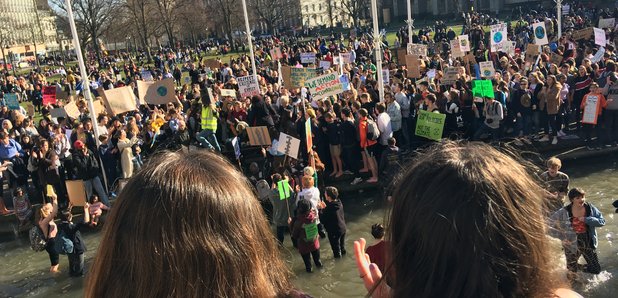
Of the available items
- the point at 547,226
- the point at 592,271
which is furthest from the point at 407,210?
the point at 592,271

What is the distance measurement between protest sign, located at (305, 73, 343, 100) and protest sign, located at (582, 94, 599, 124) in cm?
563

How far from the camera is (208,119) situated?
507 inches

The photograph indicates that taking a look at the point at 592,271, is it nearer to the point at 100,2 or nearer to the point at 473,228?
the point at 473,228

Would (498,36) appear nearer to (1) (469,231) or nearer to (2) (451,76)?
(2) (451,76)

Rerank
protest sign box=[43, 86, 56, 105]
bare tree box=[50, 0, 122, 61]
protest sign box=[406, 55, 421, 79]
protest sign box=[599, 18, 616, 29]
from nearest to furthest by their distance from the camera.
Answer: protest sign box=[43, 86, 56, 105], protest sign box=[406, 55, 421, 79], protest sign box=[599, 18, 616, 29], bare tree box=[50, 0, 122, 61]

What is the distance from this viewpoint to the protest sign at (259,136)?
12.4m

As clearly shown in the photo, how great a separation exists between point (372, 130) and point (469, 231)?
9829 millimetres

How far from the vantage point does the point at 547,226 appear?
1860mm

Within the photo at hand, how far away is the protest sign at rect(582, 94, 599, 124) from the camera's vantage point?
11.9 metres

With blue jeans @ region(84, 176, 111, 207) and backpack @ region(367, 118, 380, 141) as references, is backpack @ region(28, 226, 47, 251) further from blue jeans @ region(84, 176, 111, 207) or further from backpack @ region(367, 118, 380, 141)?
backpack @ region(367, 118, 380, 141)

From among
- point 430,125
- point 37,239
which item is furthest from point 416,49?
point 37,239

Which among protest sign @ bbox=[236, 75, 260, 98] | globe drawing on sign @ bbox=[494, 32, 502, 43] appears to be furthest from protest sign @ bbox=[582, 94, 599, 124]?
protest sign @ bbox=[236, 75, 260, 98]

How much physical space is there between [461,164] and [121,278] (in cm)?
113

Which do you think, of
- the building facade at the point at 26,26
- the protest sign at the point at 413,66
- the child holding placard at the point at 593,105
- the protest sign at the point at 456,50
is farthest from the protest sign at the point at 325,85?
the building facade at the point at 26,26
